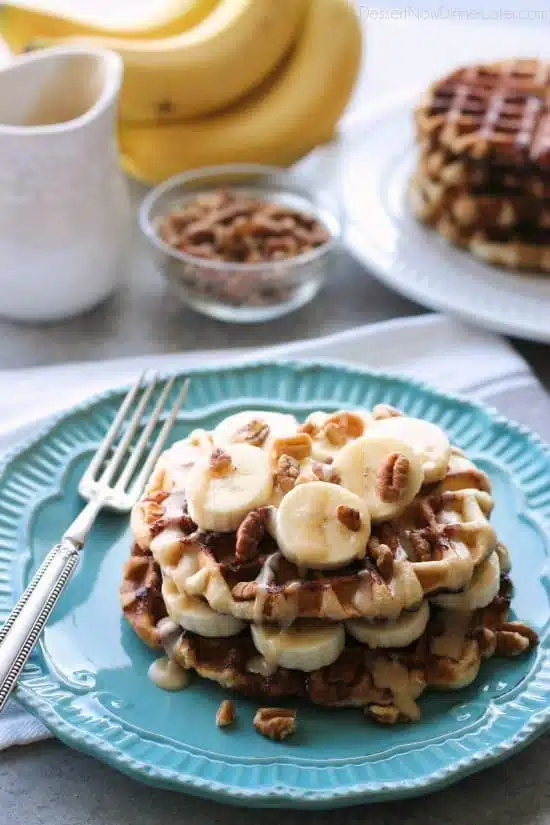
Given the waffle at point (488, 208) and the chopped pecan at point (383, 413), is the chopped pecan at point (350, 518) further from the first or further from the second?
the waffle at point (488, 208)

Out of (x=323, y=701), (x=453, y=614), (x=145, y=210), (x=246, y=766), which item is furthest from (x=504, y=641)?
(x=145, y=210)

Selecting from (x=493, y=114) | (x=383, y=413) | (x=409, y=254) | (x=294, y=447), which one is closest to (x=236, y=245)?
(x=409, y=254)

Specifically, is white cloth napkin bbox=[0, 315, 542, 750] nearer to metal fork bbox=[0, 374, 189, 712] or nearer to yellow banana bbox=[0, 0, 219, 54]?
metal fork bbox=[0, 374, 189, 712]

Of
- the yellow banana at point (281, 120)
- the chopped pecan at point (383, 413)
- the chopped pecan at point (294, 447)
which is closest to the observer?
the chopped pecan at point (294, 447)

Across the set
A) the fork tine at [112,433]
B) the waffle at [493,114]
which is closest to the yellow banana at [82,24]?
the waffle at [493,114]

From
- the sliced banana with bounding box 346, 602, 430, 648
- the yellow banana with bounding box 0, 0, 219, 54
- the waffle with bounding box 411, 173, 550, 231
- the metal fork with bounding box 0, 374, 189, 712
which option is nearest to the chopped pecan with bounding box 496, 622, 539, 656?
the sliced banana with bounding box 346, 602, 430, 648

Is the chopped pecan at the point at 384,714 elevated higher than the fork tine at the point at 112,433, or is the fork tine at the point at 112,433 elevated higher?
the fork tine at the point at 112,433

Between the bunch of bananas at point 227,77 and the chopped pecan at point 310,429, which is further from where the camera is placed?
the bunch of bananas at point 227,77
